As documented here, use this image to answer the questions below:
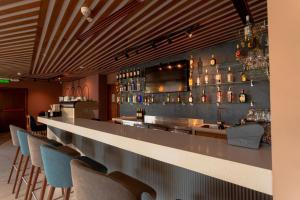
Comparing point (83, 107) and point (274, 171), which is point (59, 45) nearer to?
point (83, 107)

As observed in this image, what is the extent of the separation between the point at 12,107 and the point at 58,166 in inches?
410

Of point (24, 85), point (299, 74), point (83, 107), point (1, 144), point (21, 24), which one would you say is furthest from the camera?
point (24, 85)

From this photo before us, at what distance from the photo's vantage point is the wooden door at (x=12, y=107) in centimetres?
998

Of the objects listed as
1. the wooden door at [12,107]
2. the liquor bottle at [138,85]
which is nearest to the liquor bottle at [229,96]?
the liquor bottle at [138,85]

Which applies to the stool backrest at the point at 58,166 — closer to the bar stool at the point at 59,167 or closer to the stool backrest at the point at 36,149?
the bar stool at the point at 59,167

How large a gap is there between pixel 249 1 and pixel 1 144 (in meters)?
8.54

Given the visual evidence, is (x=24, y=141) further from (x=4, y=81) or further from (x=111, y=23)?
(x=4, y=81)

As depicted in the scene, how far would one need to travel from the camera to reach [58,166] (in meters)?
1.69

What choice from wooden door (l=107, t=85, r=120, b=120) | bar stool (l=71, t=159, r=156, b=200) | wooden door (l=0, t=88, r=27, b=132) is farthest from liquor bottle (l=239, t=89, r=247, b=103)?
wooden door (l=0, t=88, r=27, b=132)

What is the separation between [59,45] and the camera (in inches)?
165

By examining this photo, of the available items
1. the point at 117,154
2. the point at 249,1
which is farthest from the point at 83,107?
the point at 249,1

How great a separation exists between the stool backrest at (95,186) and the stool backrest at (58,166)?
61 centimetres

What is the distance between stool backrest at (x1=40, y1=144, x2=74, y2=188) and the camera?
168 centimetres

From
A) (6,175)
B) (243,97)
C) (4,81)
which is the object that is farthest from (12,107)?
(243,97)
